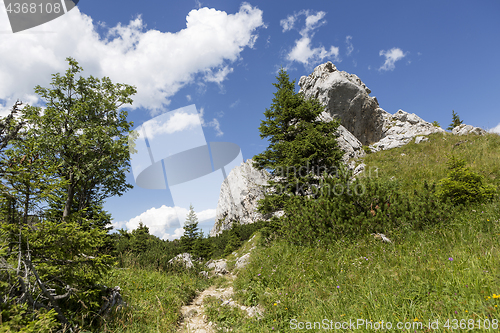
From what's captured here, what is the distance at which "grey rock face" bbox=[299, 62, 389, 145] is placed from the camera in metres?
37.9

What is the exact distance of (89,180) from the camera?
48.2 ft

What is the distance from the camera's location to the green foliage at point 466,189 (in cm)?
691

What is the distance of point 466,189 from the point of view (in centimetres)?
699

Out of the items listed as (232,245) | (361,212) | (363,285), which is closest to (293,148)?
(361,212)

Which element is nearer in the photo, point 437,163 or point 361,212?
point 361,212

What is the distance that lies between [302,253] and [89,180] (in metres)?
15.2

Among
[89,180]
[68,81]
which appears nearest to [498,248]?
[89,180]

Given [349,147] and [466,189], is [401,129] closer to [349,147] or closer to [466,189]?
[349,147]

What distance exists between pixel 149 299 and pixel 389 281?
5.86 m

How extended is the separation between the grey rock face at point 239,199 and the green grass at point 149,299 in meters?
32.4

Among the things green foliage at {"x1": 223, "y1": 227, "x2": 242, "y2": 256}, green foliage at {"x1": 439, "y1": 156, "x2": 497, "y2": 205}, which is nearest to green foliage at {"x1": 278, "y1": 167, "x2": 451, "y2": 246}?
green foliage at {"x1": 439, "y1": 156, "x2": 497, "y2": 205}

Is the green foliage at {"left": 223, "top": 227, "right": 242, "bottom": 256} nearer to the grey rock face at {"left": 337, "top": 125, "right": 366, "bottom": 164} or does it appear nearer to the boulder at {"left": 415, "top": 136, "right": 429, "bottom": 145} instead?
the grey rock face at {"left": 337, "top": 125, "right": 366, "bottom": 164}

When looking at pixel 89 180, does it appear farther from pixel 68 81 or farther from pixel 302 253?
pixel 302 253

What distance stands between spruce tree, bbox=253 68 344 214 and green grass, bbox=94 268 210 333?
6.44 meters
